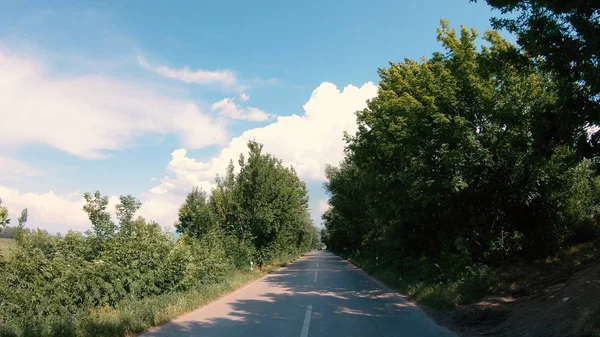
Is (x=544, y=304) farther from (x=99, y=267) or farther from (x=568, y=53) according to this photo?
(x=99, y=267)

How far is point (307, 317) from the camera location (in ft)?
38.1

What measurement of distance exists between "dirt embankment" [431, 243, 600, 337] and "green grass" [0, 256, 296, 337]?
7.35m

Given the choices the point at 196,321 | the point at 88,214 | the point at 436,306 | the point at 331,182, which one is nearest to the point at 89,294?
the point at 196,321

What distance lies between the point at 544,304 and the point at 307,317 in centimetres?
591

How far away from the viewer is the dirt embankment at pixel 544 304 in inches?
320

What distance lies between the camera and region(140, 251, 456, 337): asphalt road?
9625 millimetres

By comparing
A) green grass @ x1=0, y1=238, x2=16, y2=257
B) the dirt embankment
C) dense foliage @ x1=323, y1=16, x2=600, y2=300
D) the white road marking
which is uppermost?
dense foliage @ x1=323, y1=16, x2=600, y2=300

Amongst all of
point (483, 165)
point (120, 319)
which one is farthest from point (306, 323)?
point (483, 165)

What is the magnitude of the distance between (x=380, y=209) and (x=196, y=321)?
48.1 ft

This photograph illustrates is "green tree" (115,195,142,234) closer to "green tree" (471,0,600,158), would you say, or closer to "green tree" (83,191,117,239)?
"green tree" (83,191,117,239)

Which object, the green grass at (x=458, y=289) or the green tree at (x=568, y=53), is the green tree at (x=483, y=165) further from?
the green tree at (x=568, y=53)

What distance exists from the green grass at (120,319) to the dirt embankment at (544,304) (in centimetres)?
735

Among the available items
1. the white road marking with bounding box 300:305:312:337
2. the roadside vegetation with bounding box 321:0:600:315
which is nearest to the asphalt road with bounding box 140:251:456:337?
the white road marking with bounding box 300:305:312:337

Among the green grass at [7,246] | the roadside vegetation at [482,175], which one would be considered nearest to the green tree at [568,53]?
the roadside vegetation at [482,175]
